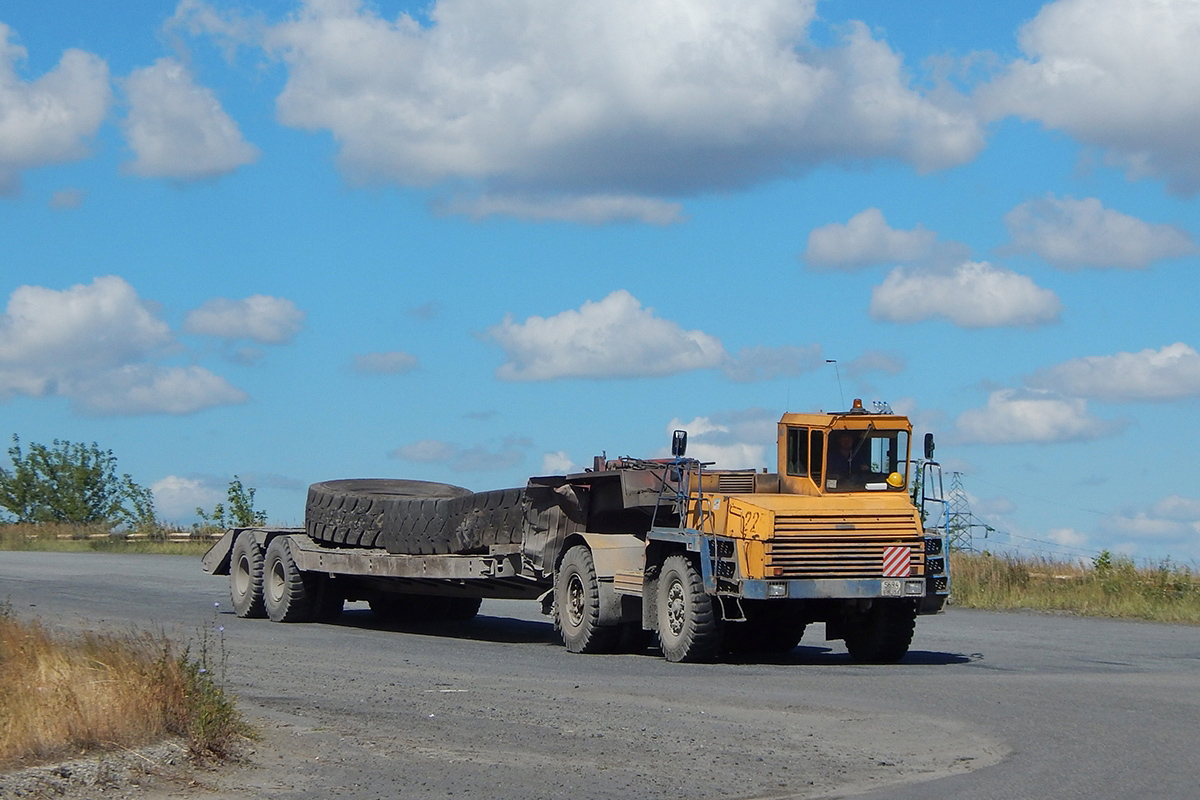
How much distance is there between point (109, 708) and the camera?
10.1 metres

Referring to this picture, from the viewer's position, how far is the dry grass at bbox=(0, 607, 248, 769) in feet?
31.3

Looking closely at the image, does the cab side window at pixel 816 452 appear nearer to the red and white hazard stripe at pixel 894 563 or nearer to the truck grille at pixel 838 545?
the truck grille at pixel 838 545

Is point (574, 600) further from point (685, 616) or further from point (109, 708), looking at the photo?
point (109, 708)

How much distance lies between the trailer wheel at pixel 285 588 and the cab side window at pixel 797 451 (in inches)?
342

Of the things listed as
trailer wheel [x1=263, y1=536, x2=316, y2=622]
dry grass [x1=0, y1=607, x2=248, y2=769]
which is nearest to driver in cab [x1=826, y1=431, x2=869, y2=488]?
dry grass [x1=0, y1=607, x2=248, y2=769]

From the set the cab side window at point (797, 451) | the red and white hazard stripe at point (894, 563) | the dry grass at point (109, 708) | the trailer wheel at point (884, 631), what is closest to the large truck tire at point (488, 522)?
the cab side window at point (797, 451)

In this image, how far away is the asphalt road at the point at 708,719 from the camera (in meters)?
9.69

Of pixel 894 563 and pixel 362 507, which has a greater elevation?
pixel 362 507

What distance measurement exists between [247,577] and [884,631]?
11162mm

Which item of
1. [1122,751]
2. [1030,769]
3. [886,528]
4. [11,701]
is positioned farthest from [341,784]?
[886,528]

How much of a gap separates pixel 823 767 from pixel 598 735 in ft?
6.24

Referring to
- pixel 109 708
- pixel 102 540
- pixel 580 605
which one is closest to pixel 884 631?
pixel 580 605

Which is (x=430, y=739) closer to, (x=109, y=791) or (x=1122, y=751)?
(x=109, y=791)

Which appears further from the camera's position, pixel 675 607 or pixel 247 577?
pixel 247 577
